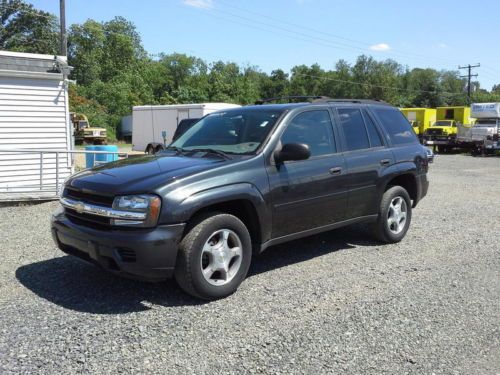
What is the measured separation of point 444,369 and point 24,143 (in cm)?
1085

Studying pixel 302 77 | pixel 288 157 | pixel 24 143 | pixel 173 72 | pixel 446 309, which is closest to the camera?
pixel 446 309

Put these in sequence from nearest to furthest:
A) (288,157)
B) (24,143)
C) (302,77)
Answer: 1. (288,157)
2. (24,143)
3. (302,77)

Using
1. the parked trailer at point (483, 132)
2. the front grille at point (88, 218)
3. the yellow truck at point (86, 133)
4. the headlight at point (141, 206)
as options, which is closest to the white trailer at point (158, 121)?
the yellow truck at point (86, 133)

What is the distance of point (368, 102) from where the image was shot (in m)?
6.43

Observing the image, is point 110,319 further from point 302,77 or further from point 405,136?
point 302,77

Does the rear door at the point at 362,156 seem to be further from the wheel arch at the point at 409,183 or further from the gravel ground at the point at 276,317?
the gravel ground at the point at 276,317

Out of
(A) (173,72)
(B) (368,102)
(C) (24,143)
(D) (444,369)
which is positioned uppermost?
(A) (173,72)

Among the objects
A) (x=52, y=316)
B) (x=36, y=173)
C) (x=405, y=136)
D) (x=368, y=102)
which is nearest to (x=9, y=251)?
(x=52, y=316)

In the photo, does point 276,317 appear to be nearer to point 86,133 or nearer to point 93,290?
point 93,290

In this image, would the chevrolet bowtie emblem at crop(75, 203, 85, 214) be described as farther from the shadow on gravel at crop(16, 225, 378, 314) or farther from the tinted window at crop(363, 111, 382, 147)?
the tinted window at crop(363, 111, 382, 147)

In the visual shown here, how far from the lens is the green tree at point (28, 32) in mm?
58094

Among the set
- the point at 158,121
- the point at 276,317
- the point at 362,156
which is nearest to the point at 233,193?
the point at 276,317

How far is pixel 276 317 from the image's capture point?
4.04 meters

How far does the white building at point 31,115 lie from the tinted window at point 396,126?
24.3 feet
